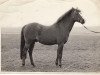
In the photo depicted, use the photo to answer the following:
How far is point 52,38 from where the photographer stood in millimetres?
4766

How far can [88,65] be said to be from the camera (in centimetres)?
475

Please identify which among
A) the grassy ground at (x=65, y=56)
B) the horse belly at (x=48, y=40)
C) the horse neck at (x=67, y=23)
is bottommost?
the grassy ground at (x=65, y=56)

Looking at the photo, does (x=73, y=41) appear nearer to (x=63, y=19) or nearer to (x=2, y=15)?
(x=63, y=19)

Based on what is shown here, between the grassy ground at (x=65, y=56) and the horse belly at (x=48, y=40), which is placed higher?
the horse belly at (x=48, y=40)

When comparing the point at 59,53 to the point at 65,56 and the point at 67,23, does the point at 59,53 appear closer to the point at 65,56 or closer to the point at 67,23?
the point at 65,56

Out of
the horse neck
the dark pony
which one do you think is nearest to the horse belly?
the dark pony

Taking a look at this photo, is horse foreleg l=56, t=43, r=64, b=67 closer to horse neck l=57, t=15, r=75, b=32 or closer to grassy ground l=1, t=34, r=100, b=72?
grassy ground l=1, t=34, r=100, b=72

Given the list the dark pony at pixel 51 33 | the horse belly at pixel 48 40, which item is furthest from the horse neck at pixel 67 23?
the horse belly at pixel 48 40

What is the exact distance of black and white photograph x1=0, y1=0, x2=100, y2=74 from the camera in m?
4.75

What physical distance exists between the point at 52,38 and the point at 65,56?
177 millimetres

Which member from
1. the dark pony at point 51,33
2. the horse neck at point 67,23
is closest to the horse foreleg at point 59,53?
the dark pony at point 51,33

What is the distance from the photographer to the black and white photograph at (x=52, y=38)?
475 centimetres

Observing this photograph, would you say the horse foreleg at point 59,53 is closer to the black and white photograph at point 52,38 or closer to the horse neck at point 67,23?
the black and white photograph at point 52,38

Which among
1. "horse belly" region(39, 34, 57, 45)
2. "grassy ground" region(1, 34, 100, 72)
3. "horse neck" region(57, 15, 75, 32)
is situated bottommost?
"grassy ground" region(1, 34, 100, 72)
